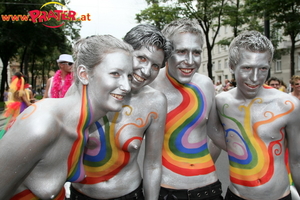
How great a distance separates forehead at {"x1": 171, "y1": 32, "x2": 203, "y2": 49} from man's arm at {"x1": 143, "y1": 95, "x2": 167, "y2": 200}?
17.6 inches

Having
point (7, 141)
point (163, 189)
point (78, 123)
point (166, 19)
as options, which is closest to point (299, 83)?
point (163, 189)

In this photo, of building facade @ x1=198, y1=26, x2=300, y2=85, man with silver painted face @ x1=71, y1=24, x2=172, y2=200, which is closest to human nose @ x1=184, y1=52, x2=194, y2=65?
man with silver painted face @ x1=71, y1=24, x2=172, y2=200

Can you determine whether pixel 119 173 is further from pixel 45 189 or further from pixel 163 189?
pixel 45 189

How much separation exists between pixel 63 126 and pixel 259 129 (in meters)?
1.44

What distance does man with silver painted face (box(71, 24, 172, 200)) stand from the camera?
1.89 meters

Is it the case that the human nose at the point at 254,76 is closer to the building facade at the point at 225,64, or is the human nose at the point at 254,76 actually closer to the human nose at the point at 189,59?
the human nose at the point at 189,59

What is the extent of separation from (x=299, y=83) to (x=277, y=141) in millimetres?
3962

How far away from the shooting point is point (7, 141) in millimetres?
1214

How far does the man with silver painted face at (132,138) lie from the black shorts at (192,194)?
211 mm

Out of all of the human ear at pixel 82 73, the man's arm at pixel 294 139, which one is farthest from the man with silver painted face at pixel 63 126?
the man's arm at pixel 294 139

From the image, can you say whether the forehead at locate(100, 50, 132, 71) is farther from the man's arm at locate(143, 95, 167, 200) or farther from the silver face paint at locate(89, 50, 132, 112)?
the man's arm at locate(143, 95, 167, 200)

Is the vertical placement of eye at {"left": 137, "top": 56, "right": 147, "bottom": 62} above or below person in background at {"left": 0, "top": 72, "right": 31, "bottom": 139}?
above

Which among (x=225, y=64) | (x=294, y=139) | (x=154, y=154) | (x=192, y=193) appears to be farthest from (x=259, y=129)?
(x=225, y=64)

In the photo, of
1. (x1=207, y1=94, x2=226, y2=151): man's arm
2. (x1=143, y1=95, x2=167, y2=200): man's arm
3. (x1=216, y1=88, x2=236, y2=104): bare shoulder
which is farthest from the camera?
(x1=207, y1=94, x2=226, y2=151): man's arm
